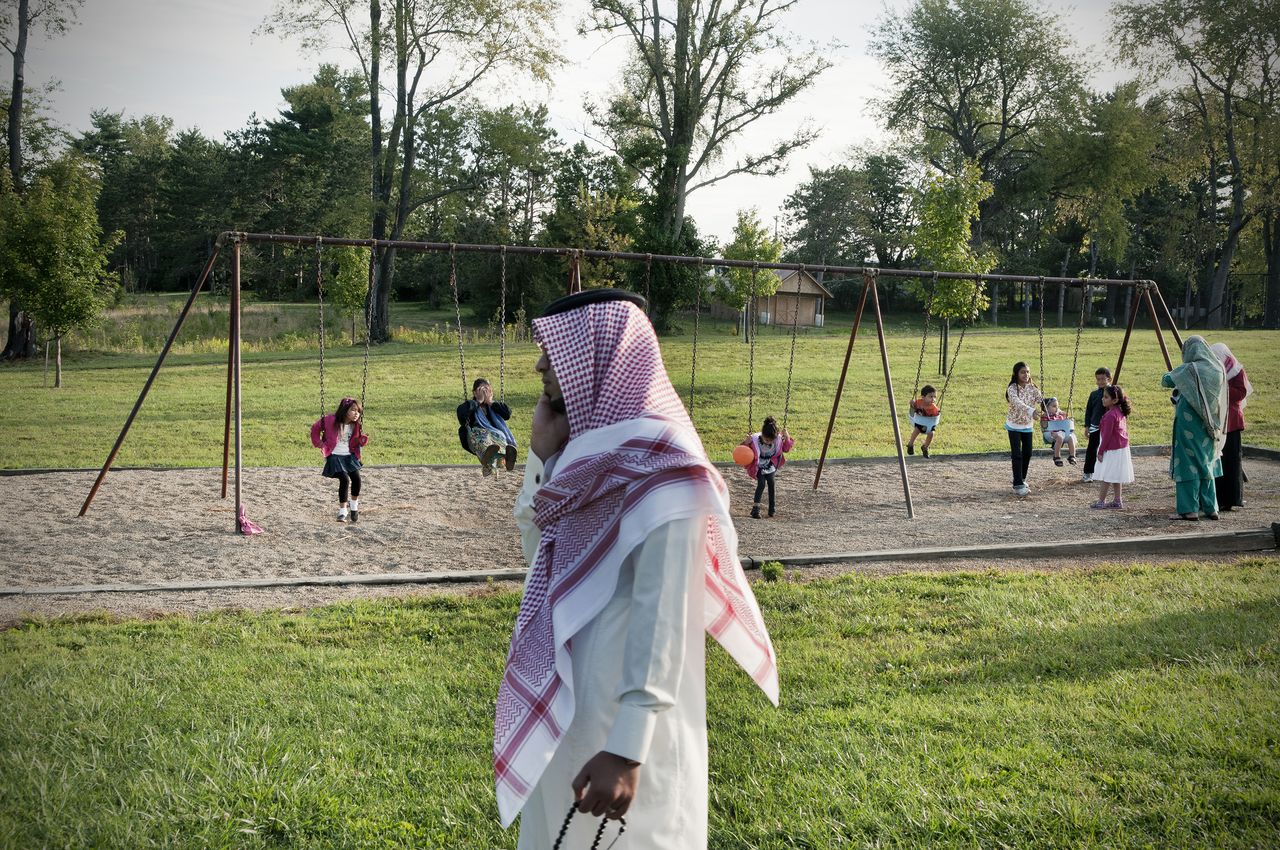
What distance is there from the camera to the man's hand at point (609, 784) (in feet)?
6.96

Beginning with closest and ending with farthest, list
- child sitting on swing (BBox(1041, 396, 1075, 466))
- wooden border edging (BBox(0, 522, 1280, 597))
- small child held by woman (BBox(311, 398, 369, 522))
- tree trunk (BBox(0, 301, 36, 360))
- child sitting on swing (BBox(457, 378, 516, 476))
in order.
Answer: wooden border edging (BBox(0, 522, 1280, 597)) → child sitting on swing (BBox(457, 378, 516, 476)) → small child held by woman (BBox(311, 398, 369, 522)) → child sitting on swing (BBox(1041, 396, 1075, 466)) → tree trunk (BBox(0, 301, 36, 360))

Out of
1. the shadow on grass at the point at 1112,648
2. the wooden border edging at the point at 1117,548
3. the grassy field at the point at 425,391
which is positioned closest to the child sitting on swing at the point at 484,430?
the wooden border edging at the point at 1117,548

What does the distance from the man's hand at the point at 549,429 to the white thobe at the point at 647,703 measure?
48cm

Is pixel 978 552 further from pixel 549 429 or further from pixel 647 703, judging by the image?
pixel 647 703

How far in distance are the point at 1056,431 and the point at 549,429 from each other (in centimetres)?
1404

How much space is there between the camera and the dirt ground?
8594 mm

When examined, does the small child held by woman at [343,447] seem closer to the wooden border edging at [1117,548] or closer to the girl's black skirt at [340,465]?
the girl's black skirt at [340,465]

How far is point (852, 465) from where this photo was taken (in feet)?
52.0

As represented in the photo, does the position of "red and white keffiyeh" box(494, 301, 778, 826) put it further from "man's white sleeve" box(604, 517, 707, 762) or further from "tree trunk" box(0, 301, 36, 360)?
"tree trunk" box(0, 301, 36, 360)

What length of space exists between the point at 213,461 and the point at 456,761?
12589mm

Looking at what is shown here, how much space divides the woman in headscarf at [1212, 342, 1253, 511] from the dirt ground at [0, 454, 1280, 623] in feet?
0.87

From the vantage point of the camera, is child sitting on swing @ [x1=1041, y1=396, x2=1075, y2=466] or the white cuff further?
child sitting on swing @ [x1=1041, y1=396, x2=1075, y2=466]

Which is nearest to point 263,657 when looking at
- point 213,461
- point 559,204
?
point 213,461

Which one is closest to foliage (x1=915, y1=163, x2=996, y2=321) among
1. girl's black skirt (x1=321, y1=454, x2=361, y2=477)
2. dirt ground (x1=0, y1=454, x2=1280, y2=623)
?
dirt ground (x1=0, y1=454, x2=1280, y2=623)
